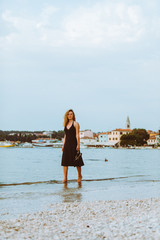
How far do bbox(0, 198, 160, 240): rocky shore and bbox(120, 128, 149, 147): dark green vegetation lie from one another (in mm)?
166783

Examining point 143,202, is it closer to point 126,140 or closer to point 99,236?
point 99,236

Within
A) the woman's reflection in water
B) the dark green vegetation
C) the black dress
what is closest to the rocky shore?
the woman's reflection in water

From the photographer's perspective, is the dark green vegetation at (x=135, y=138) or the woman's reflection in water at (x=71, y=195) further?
the dark green vegetation at (x=135, y=138)

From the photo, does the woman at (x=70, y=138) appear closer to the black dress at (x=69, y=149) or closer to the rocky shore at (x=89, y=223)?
the black dress at (x=69, y=149)

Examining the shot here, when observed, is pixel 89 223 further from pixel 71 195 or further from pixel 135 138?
pixel 135 138

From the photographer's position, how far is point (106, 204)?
277 inches

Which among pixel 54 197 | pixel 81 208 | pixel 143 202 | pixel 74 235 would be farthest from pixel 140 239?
pixel 54 197

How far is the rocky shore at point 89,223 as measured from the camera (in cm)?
450

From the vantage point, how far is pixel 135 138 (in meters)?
172

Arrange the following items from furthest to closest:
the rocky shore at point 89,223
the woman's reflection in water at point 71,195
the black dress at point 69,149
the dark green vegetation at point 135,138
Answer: the dark green vegetation at point 135,138, the black dress at point 69,149, the woman's reflection in water at point 71,195, the rocky shore at point 89,223

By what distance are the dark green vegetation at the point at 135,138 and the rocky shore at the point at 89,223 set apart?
167 m

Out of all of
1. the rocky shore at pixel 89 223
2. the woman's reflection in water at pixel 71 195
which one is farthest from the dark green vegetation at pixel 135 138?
the rocky shore at pixel 89 223

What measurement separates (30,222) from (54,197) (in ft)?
10.4

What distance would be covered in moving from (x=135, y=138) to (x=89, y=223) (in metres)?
169
